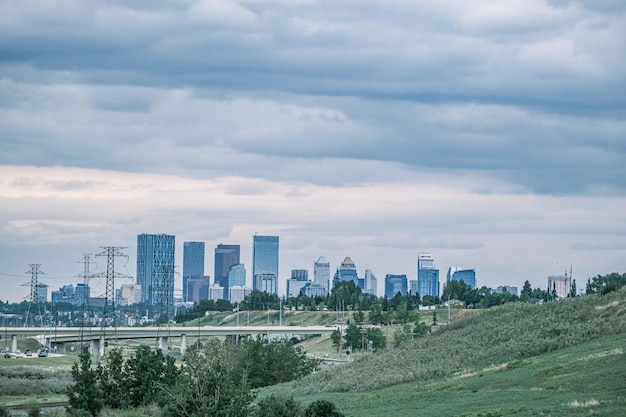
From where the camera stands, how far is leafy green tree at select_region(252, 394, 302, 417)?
5741 cm

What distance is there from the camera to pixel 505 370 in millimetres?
83375

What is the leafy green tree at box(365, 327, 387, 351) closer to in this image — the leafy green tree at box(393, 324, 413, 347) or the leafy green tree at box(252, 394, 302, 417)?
the leafy green tree at box(393, 324, 413, 347)

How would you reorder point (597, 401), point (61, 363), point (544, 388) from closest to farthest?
point (597, 401)
point (544, 388)
point (61, 363)

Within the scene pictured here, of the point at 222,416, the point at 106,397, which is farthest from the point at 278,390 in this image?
the point at 222,416

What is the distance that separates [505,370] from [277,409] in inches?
1220

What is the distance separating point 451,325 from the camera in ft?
448

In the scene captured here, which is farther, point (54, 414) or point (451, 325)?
point (451, 325)

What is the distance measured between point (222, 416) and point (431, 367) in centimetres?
4826

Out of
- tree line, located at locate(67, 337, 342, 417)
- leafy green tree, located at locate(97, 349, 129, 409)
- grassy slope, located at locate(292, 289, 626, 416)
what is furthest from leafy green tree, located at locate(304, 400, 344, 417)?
leafy green tree, located at locate(97, 349, 129, 409)

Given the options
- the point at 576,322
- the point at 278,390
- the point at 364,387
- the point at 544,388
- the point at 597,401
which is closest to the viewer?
the point at 597,401

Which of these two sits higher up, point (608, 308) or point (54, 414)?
point (608, 308)

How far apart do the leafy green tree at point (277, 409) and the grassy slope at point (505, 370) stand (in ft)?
32.1

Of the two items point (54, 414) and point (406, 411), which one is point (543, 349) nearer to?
point (406, 411)

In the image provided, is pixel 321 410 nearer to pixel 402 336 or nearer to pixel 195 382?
pixel 195 382
